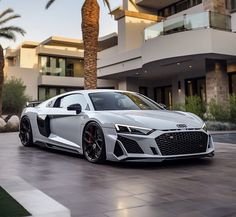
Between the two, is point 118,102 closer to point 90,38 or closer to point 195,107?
point 195,107

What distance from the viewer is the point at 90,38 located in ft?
60.5

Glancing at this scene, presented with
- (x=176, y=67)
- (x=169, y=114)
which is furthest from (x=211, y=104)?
(x=169, y=114)

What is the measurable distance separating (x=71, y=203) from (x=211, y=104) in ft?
49.7

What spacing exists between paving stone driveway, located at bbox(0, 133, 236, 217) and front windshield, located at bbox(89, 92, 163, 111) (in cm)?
118

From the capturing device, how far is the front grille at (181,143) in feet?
19.0

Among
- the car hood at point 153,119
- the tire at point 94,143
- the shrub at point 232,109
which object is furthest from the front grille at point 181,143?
the shrub at point 232,109

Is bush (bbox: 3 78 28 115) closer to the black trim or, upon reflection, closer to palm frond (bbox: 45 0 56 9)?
palm frond (bbox: 45 0 56 9)

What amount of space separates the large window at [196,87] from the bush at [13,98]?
1491cm

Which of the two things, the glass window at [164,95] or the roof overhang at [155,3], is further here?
the glass window at [164,95]

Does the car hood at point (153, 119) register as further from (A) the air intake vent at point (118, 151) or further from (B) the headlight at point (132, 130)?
(A) the air intake vent at point (118, 151)

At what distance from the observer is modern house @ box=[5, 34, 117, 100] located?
119 ft

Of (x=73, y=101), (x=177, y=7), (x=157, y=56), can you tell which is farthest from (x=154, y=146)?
(x=177, y=7)

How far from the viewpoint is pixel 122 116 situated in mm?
6211

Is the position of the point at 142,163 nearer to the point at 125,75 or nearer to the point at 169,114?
the point at 169,114
